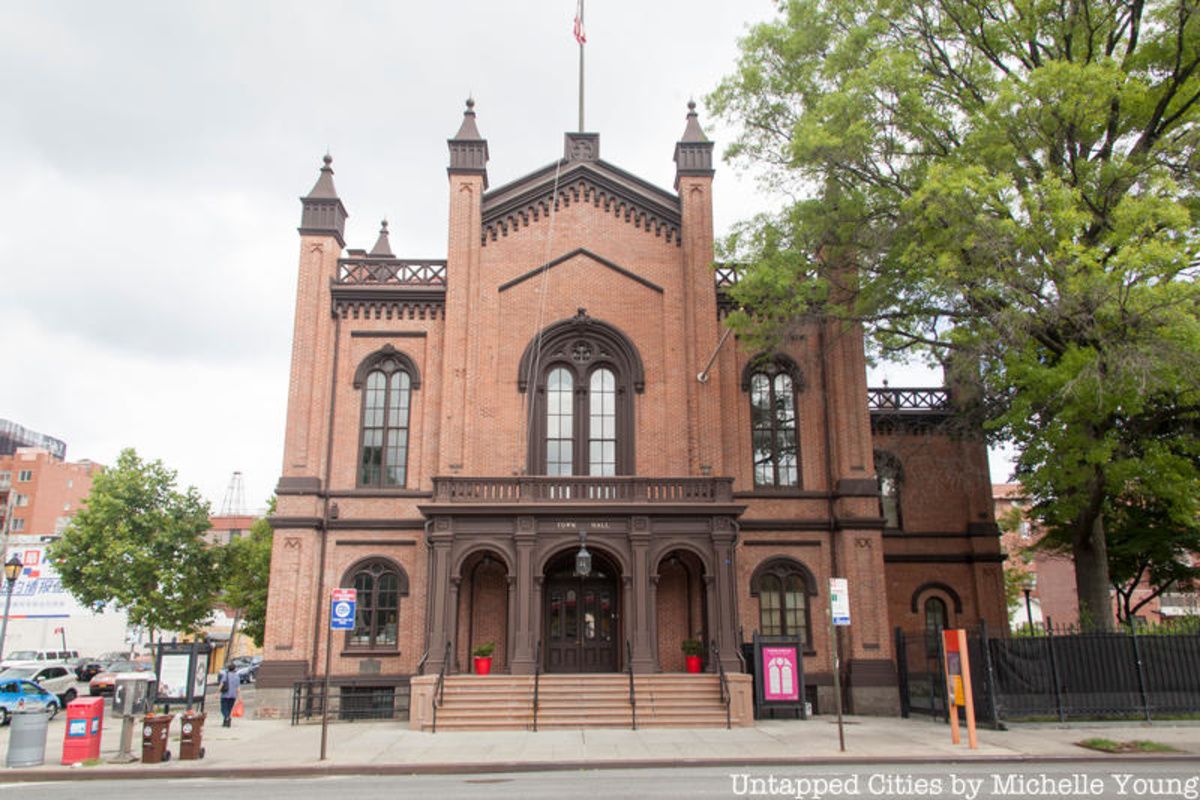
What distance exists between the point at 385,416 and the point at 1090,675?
19.3 metres

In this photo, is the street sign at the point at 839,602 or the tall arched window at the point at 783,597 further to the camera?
the tall arched window at the point at 783,597

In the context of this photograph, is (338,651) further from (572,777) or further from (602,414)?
(572,777)

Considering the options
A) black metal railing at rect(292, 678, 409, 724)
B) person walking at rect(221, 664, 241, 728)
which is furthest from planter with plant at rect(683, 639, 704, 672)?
person walking at rect(221, 664, 241, 728)

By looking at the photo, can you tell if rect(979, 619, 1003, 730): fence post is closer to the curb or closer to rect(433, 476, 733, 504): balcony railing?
the curb

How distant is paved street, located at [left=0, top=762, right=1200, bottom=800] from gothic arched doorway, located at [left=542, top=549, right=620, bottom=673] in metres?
9.11

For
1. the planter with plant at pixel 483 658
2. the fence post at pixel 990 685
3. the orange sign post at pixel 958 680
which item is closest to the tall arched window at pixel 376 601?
the planter with plant at pixel 483 658

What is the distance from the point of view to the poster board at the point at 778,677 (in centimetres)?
2128

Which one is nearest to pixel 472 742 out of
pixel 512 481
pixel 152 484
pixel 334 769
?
pixel 334 769

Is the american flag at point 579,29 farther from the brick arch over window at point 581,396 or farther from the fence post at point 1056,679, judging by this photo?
the fence post at point 1056,679

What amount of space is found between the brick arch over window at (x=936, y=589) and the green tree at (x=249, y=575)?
24.2 meters

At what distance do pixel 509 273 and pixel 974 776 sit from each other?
1817cm

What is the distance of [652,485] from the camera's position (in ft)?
75.2

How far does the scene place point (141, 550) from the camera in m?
31.6

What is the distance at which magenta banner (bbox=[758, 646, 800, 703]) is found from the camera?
21.3 meters
